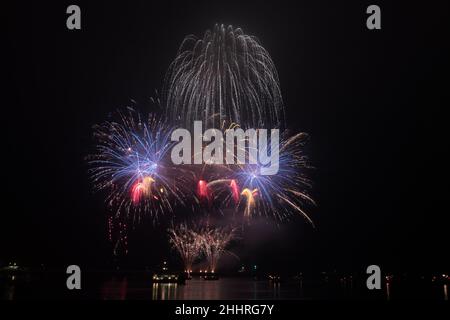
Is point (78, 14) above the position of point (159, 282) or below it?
above

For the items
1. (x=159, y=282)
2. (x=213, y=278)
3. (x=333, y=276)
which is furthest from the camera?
(x=333, y=276)
